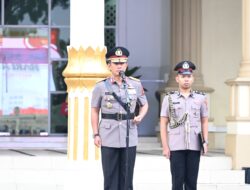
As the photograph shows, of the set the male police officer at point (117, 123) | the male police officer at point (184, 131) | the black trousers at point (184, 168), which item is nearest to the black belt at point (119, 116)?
the male police officer at point (117, 123)

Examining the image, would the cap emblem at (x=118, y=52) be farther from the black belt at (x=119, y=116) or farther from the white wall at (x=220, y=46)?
the white wall at (x=220, y=46)

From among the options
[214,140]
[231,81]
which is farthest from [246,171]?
[214,140]

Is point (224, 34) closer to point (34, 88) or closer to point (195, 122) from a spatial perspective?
point (34, 88)

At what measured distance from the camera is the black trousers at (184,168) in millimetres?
9531

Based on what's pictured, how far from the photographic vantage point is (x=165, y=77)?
1827 cm

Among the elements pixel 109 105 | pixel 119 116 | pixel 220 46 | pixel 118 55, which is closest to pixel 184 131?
pixel 119 116

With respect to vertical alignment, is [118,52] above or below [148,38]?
below

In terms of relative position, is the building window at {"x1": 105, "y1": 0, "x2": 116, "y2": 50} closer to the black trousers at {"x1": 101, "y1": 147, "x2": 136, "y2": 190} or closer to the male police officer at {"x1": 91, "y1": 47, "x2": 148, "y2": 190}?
the male police officer at {"x1": 91, "y1": 47, "x2": 148, "y2": 190}

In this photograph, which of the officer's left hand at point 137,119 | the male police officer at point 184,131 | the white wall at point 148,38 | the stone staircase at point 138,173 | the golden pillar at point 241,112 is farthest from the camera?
the white wall at point 148,38

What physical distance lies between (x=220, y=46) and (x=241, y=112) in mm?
3303

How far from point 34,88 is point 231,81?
5.44 meters

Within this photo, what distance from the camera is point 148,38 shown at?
61.2ft

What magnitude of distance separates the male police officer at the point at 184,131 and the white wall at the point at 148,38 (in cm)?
895

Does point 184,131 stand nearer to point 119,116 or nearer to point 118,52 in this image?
point 119,116
